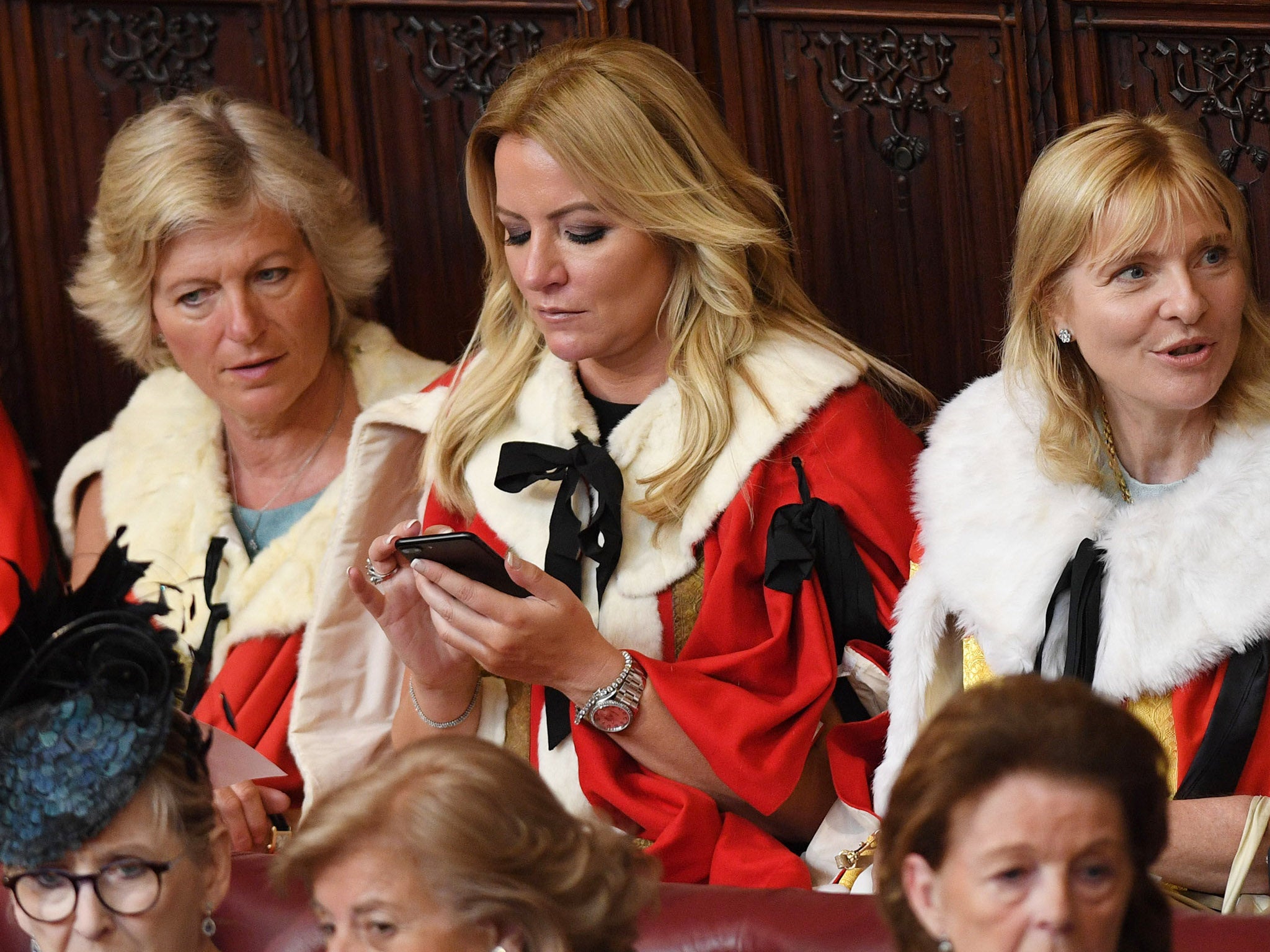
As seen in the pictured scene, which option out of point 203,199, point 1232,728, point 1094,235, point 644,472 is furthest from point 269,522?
point 1232,728

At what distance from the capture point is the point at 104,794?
1736 millimetres

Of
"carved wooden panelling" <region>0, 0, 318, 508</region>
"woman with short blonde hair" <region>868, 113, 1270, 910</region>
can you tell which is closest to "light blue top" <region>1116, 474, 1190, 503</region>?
"woman with short blonde hair" <region>868, 113, 1270, 910</region>

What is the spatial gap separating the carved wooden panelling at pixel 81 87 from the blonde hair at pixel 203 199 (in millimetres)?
223

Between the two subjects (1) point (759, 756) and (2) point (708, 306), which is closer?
(1) point (759, 756)

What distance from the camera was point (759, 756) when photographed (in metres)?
2.40

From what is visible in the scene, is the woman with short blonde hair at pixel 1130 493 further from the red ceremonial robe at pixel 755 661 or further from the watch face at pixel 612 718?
the watch face at pixel 612 718

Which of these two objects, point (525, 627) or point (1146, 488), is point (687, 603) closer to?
point (525, 627)

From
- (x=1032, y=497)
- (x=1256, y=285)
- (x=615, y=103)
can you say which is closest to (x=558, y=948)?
(x=1032, y=497)

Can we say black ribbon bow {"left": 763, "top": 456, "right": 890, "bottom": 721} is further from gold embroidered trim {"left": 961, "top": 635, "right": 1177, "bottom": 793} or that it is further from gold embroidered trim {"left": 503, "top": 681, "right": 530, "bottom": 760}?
gold embroidered trim {"left": 503, "top": 681, "right": 530, "bottom": 760}

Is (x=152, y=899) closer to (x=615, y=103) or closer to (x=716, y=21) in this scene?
(x=615, y=103)

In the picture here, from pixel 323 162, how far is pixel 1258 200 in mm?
1811

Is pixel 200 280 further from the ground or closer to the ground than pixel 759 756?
further from the ground

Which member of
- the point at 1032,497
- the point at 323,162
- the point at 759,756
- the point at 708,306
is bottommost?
the point at 759,756

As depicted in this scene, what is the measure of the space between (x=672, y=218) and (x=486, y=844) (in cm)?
139
